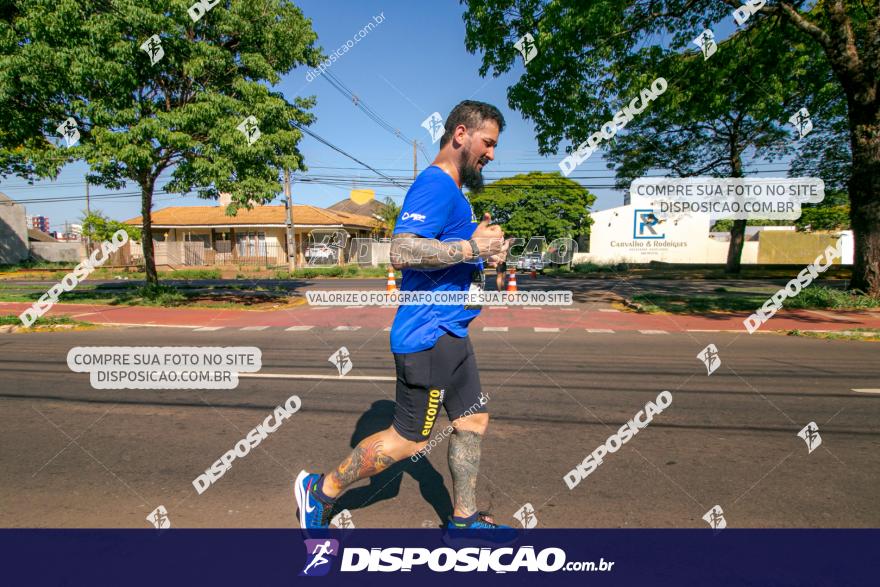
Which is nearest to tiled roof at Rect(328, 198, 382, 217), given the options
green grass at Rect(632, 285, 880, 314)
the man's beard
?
green grass at Rect(632, 285, 880, 314)

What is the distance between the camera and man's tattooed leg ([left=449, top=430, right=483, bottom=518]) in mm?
2238

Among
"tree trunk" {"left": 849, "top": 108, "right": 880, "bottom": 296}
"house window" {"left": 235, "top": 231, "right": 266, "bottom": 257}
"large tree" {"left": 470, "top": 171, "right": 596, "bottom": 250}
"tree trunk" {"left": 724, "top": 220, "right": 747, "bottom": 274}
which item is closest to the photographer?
"tree trunk" {"left": 849, "top": 108, "right": 880, "bottom": 296}

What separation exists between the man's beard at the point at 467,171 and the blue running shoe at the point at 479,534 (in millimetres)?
1574

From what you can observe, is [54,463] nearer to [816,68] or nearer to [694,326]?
[694,326]

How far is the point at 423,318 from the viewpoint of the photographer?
2098 mm

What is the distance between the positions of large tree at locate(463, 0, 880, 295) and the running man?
33.0 feet

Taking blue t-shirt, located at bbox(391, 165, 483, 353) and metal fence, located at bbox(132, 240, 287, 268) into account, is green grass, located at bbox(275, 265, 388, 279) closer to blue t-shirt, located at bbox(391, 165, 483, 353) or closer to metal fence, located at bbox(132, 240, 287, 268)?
metal fence, located at bbox(132, 240, 287, 268)

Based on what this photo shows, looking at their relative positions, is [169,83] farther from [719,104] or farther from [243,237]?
[243,237]

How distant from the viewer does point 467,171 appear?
221 centimetres

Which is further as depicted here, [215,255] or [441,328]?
[215,255]

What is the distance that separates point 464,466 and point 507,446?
4.45 feet

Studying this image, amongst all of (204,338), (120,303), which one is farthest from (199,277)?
(204,338)

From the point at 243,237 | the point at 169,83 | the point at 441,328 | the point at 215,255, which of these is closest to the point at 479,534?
the point at 441,328

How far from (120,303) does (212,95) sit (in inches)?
254
